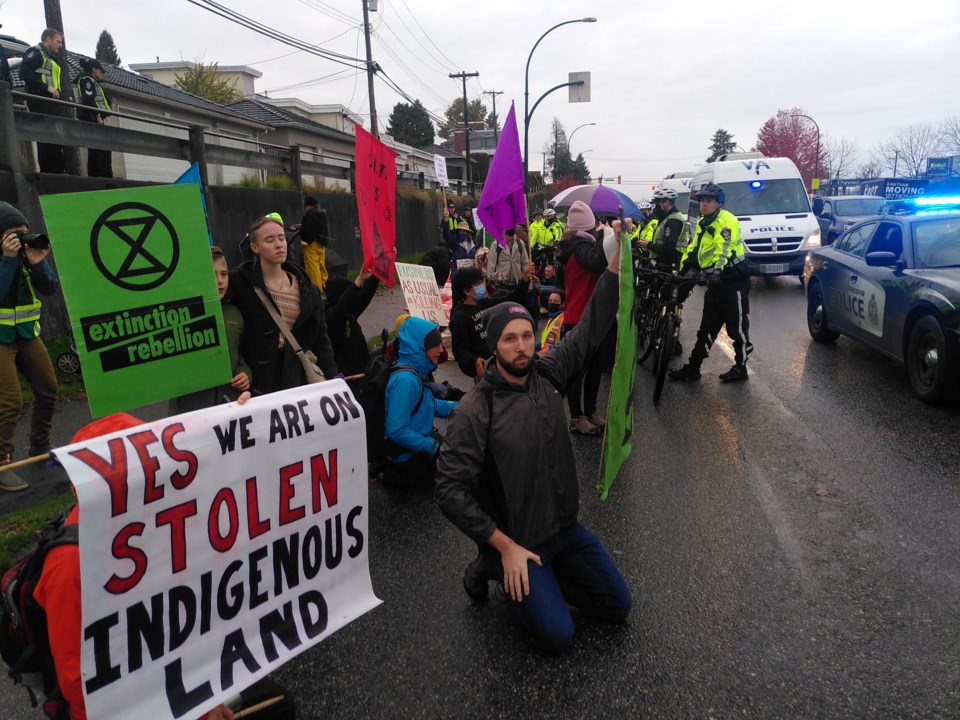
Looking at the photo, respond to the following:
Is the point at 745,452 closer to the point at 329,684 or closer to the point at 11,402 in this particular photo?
the point at 329,684

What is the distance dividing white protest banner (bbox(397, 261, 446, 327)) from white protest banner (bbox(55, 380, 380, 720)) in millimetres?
6042

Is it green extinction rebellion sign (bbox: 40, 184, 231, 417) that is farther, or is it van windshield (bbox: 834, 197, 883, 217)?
van windshield (bbox: 834, 197, 883, 217)

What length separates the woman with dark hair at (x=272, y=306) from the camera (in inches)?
158

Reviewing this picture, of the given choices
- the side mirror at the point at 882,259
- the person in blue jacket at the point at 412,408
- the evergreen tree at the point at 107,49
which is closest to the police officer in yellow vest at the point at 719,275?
the side mirror at the point at 882,259

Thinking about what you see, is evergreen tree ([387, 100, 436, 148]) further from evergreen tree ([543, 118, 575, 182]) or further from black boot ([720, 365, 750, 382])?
black boot ([720, 365, 750, 382])

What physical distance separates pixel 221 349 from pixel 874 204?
895 inches

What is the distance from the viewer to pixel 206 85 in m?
37.3

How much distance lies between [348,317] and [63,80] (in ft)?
22.4

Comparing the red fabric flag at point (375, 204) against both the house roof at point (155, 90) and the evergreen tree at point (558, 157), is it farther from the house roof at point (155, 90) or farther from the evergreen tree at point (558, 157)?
the evergreen tree at point (558, 157)

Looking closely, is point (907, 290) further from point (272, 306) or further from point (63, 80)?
point (63, 80)

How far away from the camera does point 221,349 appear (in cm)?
346

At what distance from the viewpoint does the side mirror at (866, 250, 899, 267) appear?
711cm

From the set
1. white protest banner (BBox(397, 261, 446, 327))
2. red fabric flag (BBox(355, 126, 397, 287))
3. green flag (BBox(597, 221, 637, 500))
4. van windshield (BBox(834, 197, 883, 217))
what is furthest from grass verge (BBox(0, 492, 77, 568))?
van windshield (BBox(834, 197, 883, 217))

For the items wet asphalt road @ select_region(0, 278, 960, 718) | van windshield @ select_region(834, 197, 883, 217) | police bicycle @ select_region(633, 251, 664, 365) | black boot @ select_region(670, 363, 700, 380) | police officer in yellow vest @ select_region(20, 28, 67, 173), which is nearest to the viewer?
wet asphalt road @ select_region(0, 278, 960, 718)
